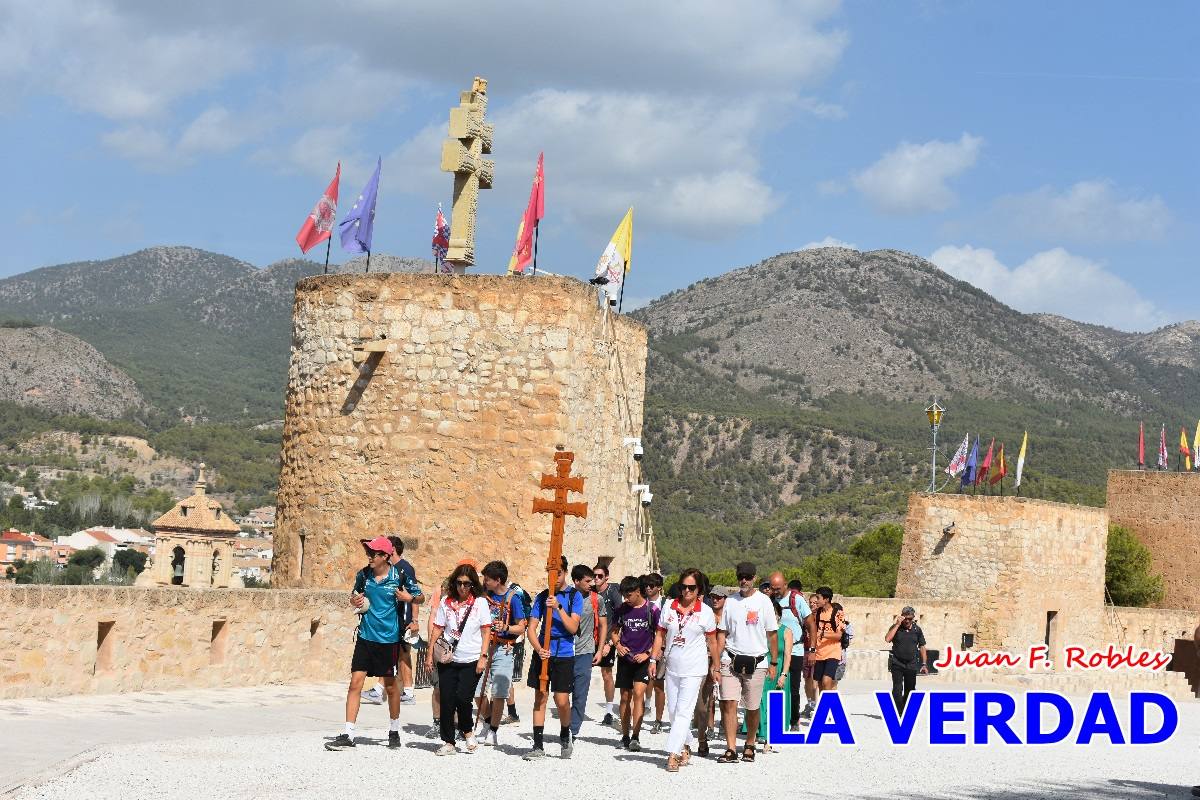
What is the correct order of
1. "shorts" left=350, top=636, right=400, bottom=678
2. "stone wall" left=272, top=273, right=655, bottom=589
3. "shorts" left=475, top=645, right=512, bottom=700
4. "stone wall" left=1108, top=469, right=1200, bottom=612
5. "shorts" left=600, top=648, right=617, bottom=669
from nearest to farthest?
"shorts" left=350, top=636, right=400, bottom=678 < "shorts" left=475, top=645, right=512, bottom=700 < "shorts" left=600, top=648, right=617, bottom=669 < "stone wall" left=272, top=273, right=655, bottom=589 < "stone wall" left=1108, top=469, right=1200, bottom=612

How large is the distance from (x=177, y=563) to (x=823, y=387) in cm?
4466

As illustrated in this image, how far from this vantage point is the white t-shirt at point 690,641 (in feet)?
38.8

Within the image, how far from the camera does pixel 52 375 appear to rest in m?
132

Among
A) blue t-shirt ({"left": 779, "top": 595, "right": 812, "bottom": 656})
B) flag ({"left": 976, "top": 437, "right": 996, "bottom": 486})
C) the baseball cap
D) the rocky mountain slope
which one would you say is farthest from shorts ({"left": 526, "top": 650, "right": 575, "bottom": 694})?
the rocky mountain slope

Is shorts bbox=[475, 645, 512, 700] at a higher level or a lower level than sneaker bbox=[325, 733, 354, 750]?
higher

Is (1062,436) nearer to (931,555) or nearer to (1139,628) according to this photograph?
(1139,628)

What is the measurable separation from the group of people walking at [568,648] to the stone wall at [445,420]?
2888 millimetres

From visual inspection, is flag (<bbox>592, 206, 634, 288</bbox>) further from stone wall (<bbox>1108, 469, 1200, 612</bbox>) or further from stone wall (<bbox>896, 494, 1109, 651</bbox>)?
stone wall (<bbox>1108, 469, 1200, 612</bbox>)

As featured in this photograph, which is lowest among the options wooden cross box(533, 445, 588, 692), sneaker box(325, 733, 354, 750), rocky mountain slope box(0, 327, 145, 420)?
sneaker box(325, 733, 354, 750)

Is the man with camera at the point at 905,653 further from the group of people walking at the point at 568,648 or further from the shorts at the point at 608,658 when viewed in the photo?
the shorts at the point at 608,658

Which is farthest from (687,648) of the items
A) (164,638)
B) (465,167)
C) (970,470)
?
(970,470)

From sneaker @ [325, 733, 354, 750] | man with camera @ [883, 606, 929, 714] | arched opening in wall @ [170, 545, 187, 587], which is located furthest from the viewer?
arched opening in wall @ [170, 545, 187, 587]

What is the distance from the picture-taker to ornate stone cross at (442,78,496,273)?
59.7ft

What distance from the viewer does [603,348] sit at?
17047 millimetres
